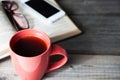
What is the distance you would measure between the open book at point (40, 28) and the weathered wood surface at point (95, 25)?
0.7 inches

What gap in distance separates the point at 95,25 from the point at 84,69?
0.48 ft

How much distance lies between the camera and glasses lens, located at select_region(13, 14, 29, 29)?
2.29ft

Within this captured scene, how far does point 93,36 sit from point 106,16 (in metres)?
0.09

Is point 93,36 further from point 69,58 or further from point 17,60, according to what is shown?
point 17,60

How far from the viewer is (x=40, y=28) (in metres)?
0.69

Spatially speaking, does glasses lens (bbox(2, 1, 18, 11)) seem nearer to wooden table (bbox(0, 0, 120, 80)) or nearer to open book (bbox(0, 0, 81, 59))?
open book (bbox(0, 0, 81, 59))

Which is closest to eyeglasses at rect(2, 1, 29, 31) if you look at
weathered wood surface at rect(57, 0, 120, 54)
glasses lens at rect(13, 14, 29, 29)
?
glasses lens at rect(13, 14, 29, 29)

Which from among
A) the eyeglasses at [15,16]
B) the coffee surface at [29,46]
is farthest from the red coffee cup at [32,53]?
the eyeglasses at [15,16]

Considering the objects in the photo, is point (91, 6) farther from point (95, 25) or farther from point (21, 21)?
point (21, 21)

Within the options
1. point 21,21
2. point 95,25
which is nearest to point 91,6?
point 95,25

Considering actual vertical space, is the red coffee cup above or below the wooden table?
above

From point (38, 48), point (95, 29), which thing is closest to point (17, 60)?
point (38, 48)

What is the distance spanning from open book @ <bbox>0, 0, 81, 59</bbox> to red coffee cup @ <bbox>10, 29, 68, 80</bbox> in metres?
0.07

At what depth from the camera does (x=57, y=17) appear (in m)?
0.71
